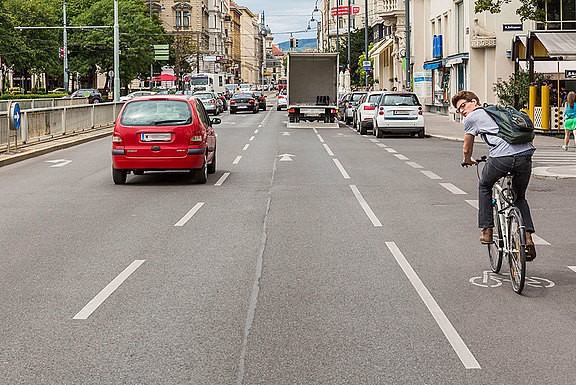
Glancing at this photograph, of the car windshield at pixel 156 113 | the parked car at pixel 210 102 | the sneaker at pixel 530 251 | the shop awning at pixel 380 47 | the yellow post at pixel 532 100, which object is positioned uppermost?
the shop awning at pixel 380 47

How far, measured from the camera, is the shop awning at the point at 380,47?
77.2m

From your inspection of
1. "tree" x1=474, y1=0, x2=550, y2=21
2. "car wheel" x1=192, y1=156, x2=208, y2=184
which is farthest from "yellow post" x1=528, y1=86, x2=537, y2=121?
"car wheel" x1=192, y1=156, x2=208, y2=184

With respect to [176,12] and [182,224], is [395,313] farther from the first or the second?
[176,12]

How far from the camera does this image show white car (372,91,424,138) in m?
31.0

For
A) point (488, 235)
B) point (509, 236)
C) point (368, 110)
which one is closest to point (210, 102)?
point (368, 110)

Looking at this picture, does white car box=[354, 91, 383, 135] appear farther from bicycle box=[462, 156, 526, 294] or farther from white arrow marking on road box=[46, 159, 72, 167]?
bicycle box=[462, 156, 526, 294]

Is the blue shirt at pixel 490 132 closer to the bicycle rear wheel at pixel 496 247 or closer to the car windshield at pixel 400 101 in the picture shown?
the bicycle rear wheel at pixel 496 247

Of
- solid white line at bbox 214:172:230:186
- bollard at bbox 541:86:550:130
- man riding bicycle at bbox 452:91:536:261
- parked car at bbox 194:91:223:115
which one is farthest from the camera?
parked car at bbox 194:91:223:115

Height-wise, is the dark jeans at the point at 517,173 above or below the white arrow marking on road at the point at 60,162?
above

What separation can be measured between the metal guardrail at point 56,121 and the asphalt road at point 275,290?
9.62 metres

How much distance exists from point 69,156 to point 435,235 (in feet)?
49.8

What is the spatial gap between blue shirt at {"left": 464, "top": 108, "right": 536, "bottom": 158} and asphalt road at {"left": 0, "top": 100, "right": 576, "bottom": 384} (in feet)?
3.76

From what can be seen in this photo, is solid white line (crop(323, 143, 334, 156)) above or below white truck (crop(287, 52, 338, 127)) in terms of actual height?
below

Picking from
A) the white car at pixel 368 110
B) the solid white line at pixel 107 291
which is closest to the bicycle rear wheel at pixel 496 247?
the solid white line at pixel 107 291
